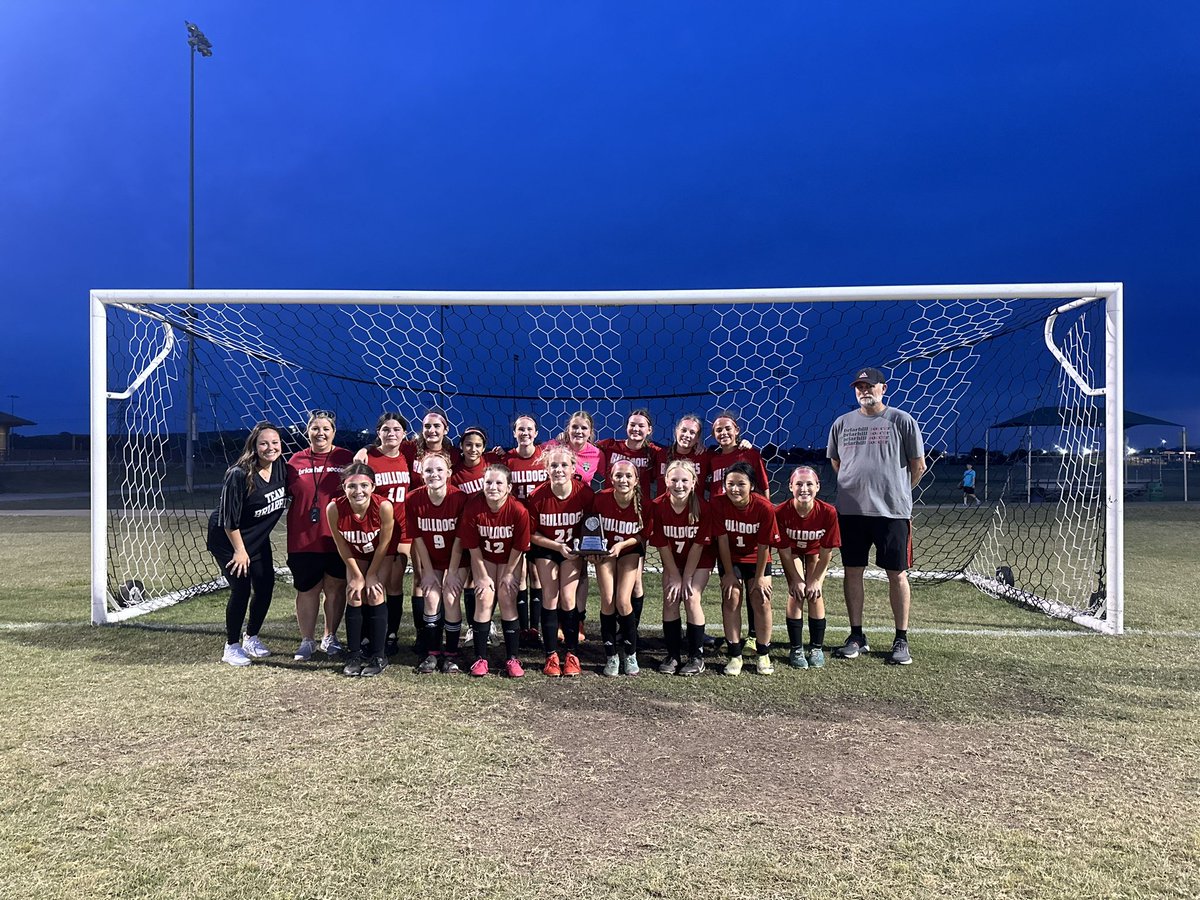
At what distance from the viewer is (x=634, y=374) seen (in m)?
8.39

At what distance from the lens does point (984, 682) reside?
13.6 feet

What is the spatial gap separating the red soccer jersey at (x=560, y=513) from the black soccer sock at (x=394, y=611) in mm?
1108

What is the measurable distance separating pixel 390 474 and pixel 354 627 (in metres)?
1.08

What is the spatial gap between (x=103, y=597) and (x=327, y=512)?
2.68 meters

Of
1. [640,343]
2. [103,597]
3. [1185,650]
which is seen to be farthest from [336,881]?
[640,343]

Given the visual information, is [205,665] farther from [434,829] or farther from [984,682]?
[984,682]

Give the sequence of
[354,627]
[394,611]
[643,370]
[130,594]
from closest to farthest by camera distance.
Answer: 1. [354,627]
2. [394,611]
3. [130,594]
4. [643,370]

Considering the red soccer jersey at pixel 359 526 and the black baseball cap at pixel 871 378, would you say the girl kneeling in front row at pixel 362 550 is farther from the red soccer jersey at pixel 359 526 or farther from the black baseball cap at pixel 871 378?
the black baseball cap at pixel 871 378

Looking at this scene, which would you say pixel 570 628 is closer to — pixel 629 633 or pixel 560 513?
pixel 629 633

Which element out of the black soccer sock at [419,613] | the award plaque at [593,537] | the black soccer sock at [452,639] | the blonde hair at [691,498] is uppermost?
the blonde hair at [691,498]

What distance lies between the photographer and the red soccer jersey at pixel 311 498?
14.9 ft

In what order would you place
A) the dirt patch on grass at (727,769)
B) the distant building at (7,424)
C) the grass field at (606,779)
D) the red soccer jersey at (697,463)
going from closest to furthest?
the grass field at (606,779)
the dirt patch on grass at (727,769)
the red soccer jersey at (697,463)
the distant building at (7,424)

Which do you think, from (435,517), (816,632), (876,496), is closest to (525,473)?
(435,517)

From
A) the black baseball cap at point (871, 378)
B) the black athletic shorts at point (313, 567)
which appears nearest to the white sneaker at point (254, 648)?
the black athletic shorts at point (313, 567)
